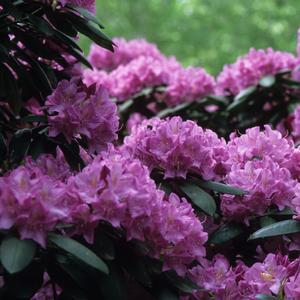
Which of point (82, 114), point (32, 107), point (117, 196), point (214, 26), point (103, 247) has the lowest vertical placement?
point (103, 247)

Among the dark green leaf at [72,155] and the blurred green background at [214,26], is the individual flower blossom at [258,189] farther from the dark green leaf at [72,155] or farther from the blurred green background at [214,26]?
the blurred green background at [214,26]

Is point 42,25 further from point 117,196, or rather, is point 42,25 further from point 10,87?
point 117,196

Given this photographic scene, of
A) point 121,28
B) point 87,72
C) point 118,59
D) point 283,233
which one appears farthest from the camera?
point 121,28

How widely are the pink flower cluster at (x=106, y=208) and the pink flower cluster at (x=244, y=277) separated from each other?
0.09 m

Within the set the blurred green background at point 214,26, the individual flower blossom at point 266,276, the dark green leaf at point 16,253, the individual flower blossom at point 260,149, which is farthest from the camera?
the blurred green background at point 214,26

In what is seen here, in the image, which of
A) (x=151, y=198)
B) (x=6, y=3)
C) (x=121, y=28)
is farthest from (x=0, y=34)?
(x=121, y=28)

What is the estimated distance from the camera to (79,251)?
1337 millimetres

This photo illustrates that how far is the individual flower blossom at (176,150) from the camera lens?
172cm

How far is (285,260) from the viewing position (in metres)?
1.65

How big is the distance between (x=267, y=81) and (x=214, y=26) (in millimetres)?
4423

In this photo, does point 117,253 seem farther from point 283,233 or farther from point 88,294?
point 283,233

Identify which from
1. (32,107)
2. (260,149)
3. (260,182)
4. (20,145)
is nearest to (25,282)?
(20,145)

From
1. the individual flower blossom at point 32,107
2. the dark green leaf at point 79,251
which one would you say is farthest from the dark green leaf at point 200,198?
the individual flower blossom at point 32,107

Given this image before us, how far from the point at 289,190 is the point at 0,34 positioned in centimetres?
86
